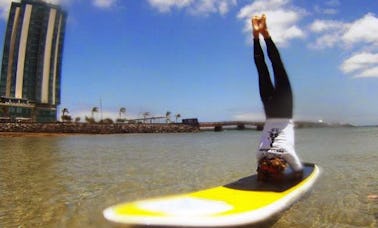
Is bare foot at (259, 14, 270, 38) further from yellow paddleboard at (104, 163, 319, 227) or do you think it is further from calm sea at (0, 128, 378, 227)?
calm sea at (0, 128, 378, 227)

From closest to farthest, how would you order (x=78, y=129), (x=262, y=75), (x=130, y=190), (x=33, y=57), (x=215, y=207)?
1. (x=215, y=207)
2. (x=262, y=75)
3. (x=130, y=190)
4. (x=78, y=129)
5. (x=33, y=57)

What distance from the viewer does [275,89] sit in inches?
273

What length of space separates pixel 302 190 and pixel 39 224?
5080 millimetres

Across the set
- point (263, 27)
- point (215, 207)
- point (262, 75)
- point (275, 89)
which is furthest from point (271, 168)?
point (263, 27)

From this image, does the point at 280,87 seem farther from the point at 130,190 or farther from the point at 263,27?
the point at 130,190

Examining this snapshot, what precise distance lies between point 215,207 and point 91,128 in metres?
88.5

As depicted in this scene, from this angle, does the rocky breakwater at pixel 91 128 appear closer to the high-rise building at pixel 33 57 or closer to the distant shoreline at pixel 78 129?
the distant shoreline at pixel 78 129

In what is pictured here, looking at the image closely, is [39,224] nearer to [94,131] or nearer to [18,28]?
[94,131]

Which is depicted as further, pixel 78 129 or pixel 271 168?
pixel 78 129

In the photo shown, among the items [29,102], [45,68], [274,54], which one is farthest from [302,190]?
[45,68]

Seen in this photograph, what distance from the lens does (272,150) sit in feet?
21.7

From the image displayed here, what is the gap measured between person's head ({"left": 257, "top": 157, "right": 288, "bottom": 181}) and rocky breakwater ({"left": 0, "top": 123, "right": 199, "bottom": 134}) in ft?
250

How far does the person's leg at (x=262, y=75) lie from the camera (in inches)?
275

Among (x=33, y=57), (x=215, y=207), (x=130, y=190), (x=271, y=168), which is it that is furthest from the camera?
(x=33, y=57)
